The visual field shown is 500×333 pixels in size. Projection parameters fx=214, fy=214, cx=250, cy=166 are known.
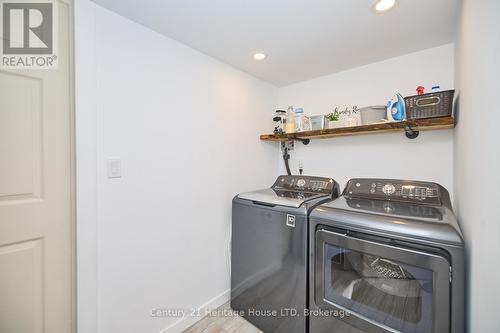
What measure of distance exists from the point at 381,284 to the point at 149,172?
5.08 ft

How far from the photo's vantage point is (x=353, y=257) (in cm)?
123

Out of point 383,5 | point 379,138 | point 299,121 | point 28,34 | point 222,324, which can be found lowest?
point 222,324

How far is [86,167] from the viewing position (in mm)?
1183

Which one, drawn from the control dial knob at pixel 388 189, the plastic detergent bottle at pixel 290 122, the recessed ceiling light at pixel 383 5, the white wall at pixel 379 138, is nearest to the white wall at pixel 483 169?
the recessed ceiling light at pixel 383 5

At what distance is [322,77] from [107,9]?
187 cm

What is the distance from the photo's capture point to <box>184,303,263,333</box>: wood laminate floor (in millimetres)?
1656

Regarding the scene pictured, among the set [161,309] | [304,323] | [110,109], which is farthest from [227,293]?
[110,109]

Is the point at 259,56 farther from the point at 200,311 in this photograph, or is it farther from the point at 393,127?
the point at 200,311

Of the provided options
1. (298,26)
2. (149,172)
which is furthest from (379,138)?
(149,172)

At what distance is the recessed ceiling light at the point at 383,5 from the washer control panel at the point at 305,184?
1.22 meters

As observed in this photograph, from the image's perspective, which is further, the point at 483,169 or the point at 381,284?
the point at 381,284

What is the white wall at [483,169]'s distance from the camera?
64cm

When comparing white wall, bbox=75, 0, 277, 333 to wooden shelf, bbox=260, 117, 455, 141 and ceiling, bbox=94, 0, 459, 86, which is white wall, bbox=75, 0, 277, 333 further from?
wooden shelf, bbox=260, 117, 455, 141

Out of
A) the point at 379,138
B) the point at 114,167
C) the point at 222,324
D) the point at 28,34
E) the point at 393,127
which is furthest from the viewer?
the point at 379,138
